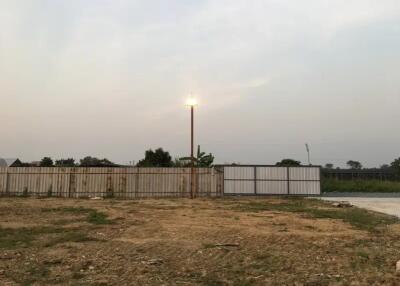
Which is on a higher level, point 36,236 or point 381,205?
point 381,205

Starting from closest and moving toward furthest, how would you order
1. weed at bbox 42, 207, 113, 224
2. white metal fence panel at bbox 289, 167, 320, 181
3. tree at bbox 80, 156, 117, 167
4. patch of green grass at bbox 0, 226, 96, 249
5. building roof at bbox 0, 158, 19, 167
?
patch of green grass at bbox 0, 226, 96, 249 → weed at bbox 42, 207, 113, 224 → white metal fence panel at bbox 289, 167, 320, 181 → tree at bbox 80, 156, 117, 167 → building roof at bbox 0, 158, 19, 167

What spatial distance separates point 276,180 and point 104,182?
13.9 metres

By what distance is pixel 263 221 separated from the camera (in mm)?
18156

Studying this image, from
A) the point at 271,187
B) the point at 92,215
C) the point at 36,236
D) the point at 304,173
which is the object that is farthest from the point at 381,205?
the point at 36,236

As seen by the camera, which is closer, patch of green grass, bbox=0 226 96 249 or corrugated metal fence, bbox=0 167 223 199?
patch of green grass, bbox=0 226 96 249

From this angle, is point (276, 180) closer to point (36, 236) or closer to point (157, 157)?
point (36, 236)

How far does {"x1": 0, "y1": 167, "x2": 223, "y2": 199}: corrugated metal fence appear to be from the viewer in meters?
37.0

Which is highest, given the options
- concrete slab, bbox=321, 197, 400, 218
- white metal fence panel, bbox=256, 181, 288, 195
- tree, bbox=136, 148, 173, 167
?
tree, bbox=136, 148, 173, 167

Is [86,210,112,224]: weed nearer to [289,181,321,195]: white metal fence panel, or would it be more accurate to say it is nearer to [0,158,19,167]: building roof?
[289,181,321,195]: white metal fence panel

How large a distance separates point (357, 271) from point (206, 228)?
661 cm

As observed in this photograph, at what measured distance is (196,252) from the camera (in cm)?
1118

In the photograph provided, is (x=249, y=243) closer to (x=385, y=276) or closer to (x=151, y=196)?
(x=385, y=276)

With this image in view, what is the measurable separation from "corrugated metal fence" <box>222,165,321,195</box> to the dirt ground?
846 inches

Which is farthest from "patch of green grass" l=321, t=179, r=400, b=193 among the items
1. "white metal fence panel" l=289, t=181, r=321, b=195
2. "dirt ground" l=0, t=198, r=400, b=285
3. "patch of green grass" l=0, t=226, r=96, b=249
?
"patch of green grass" l=0, t=226, r=96, b=249
